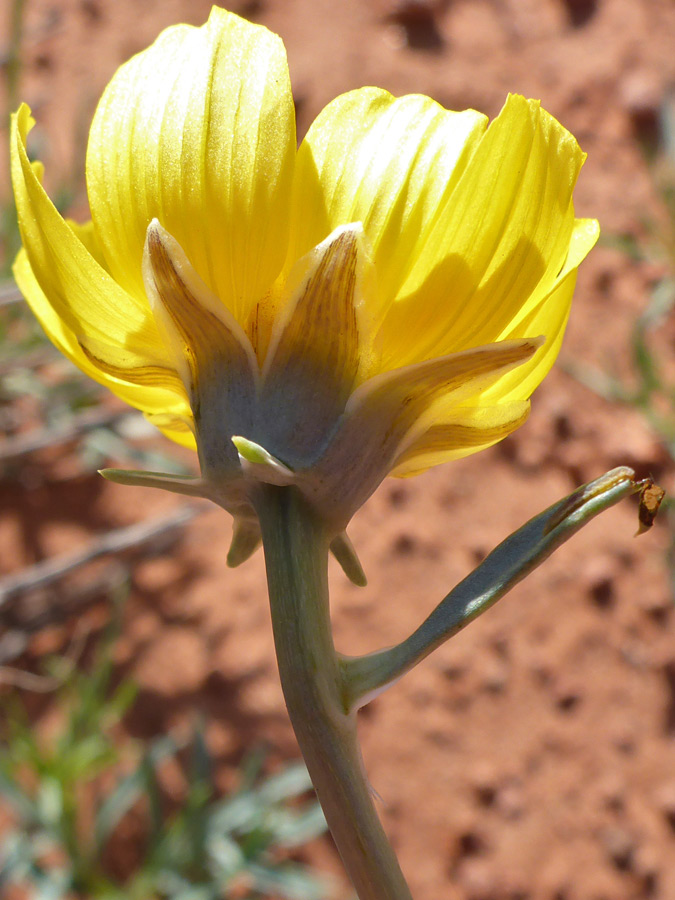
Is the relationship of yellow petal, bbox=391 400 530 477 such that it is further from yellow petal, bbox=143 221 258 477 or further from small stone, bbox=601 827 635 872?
small stone, bbox=601 827 635 872

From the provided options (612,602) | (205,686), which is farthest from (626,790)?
(205,686)

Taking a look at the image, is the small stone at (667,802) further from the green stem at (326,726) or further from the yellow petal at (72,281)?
the yellow petal at (72,281)

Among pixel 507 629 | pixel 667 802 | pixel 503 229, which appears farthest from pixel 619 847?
pixel 503 229

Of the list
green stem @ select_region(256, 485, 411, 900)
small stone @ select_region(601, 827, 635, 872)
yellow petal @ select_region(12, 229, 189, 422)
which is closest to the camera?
green stem @ select_region(256, 485, 411, 900)

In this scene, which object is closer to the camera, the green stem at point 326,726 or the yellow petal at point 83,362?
the green stem at point 326,726

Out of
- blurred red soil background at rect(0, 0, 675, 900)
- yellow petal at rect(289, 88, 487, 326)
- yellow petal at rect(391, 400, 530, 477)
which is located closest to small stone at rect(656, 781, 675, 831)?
blurred red soil background at rect(0, 0, 675, 900)

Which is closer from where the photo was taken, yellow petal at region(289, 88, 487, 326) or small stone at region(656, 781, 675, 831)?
yellow petal at region(289, 88, 487, 326)

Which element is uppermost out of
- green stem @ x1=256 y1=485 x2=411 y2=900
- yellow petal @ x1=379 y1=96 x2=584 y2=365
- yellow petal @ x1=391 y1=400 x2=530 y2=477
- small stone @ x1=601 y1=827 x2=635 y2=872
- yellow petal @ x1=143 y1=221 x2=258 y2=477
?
yellow petal @ x1=379 y1=96 x2=584 y2=365

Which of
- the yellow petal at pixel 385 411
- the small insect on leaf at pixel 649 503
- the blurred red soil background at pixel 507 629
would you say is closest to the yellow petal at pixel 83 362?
the yellow petal at pixel 385 411

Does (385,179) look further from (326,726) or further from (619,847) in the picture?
(619,847)
